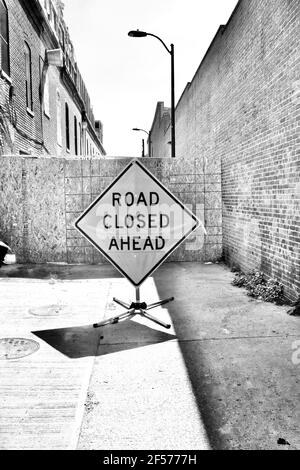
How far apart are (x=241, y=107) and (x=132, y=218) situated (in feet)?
14.1

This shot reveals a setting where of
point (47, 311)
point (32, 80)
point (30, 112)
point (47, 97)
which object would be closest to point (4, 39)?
point (30, 112)

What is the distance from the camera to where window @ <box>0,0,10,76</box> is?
11440 millimetres

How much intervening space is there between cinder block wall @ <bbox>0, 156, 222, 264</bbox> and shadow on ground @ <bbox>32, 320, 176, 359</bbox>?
5.37 metres

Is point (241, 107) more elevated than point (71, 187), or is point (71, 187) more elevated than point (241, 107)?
point (241, 107)

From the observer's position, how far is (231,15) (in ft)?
29.7

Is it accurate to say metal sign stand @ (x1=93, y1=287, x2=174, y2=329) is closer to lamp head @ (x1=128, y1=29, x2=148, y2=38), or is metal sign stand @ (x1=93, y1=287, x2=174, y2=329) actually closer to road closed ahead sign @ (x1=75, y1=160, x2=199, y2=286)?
road closed ahead sign @ (x1=75, y1=160, x2=199, y2=286)

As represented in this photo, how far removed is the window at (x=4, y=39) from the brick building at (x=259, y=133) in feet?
18.8

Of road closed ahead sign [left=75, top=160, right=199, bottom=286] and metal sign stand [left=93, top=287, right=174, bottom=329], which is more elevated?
road closed ahead sign [left=75, top=160, right=199, bottom=286]

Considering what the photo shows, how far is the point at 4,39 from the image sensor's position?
38.0 ft

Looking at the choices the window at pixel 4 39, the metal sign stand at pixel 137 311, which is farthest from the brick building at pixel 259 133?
the window at pixel 4 39

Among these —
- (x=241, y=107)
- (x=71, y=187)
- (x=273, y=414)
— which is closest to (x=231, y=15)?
(x=241, y=107)

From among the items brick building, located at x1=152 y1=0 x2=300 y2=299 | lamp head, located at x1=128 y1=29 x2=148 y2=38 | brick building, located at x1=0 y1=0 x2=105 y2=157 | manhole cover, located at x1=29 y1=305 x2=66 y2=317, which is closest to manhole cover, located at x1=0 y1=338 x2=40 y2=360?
manhole cover, located at x1=29 y1=305 x2=66 y2=317

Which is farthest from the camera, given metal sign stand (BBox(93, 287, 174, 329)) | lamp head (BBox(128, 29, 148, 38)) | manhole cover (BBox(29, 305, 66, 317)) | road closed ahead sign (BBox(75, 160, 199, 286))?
lamp head (BBox(128, 29, 148, 38))
